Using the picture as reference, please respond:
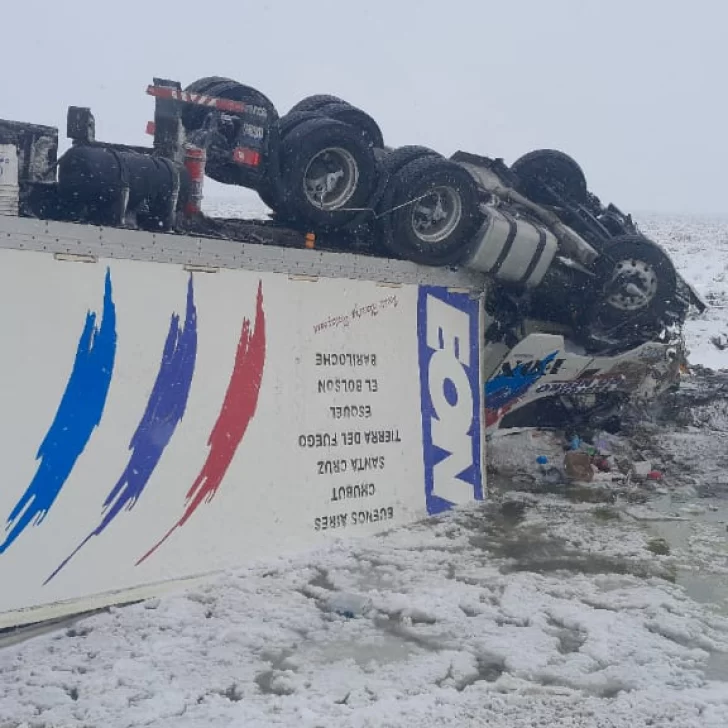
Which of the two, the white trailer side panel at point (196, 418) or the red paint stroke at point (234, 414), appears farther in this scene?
the red paint stroke at point (234, 414)

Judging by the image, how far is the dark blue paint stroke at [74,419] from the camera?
168 inches

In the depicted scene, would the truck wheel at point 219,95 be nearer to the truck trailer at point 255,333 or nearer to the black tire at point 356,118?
the truck trailer at point 255,333

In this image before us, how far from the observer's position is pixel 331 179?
Result: 6.04m

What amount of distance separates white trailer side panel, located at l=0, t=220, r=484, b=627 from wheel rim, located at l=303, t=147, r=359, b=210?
0.62 m

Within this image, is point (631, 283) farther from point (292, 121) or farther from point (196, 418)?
point (196, 418)

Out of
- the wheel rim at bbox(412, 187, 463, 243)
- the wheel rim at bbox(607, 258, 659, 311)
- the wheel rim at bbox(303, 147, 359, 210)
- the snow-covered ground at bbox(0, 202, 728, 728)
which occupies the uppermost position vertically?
the wheel rim at bbox(303, 147, 359, 210)

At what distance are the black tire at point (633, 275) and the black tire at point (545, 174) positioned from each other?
0.79 metres

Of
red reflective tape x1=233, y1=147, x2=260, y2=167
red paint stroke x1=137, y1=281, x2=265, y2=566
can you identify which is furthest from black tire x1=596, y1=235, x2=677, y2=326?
red paint stroke x1=137, y1=281, x2=265, y2=566

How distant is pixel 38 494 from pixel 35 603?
1.80 feet

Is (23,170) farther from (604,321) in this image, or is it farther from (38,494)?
(604,321)

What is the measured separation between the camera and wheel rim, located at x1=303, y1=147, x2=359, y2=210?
5969 mm

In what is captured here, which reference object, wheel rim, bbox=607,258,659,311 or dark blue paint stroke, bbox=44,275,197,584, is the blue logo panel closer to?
wheel rim, bbox=607,258,659,311

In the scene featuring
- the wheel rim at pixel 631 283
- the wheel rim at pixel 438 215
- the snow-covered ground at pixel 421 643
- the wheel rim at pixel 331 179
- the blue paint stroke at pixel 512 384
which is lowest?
the snow-covered ground at pixel 421 643

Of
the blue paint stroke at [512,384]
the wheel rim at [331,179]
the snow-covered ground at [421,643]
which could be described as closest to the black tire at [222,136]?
the wheel rim at [331,179]
